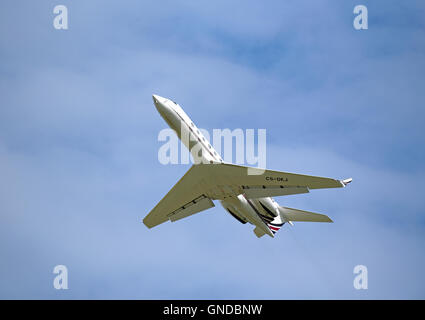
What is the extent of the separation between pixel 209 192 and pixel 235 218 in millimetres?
4328

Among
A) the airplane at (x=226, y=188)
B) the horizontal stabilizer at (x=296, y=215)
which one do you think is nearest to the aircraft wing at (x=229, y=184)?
the airplane at (x=226, y=188)

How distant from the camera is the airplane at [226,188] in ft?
158

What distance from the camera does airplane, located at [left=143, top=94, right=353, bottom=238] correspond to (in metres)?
48.3

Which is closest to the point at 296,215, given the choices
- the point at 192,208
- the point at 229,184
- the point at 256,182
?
the point at 256,182

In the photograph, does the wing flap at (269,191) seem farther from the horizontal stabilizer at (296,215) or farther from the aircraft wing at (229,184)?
the horizontal stabilizer at (296,215)

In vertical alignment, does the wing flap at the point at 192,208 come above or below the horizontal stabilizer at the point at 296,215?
above

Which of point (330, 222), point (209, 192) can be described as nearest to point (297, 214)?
point (330, 222)

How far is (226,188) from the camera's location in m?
50.8

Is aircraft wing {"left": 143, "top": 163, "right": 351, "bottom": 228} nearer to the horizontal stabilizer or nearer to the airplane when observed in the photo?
the airplane
